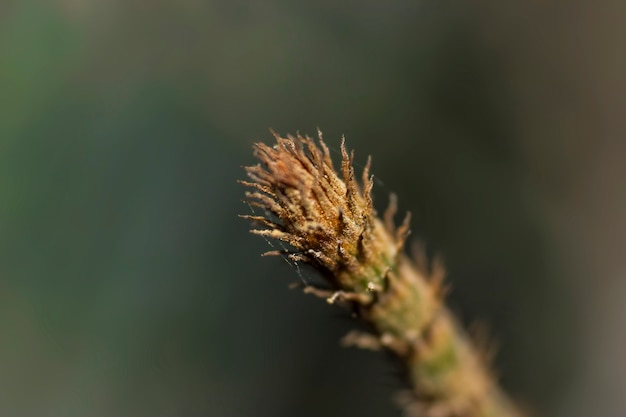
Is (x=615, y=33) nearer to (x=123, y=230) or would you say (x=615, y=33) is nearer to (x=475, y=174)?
(x=475, y=174)

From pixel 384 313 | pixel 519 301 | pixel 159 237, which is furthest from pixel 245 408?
pixel 384 313

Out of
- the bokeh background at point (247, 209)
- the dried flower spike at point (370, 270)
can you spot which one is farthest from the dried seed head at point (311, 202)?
the bokeh background at point (247, 209)

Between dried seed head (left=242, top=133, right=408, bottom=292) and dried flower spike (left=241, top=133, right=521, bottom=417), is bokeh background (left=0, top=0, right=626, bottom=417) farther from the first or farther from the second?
dried seed head (left=242, top=133, right=408, bottom=292)

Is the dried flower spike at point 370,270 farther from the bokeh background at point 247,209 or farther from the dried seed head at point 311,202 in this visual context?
the bokeh background at point 247,209

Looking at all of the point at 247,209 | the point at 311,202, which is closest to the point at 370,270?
the point at 311,202

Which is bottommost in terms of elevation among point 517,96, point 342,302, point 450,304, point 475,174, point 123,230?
point 342,302

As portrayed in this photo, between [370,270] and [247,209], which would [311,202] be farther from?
[247,209]

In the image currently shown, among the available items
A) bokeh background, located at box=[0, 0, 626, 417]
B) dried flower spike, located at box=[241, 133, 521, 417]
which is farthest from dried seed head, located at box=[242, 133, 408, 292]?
bokeh background, located at box=[0, 0, 626, 417]

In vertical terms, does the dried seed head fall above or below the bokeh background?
below
